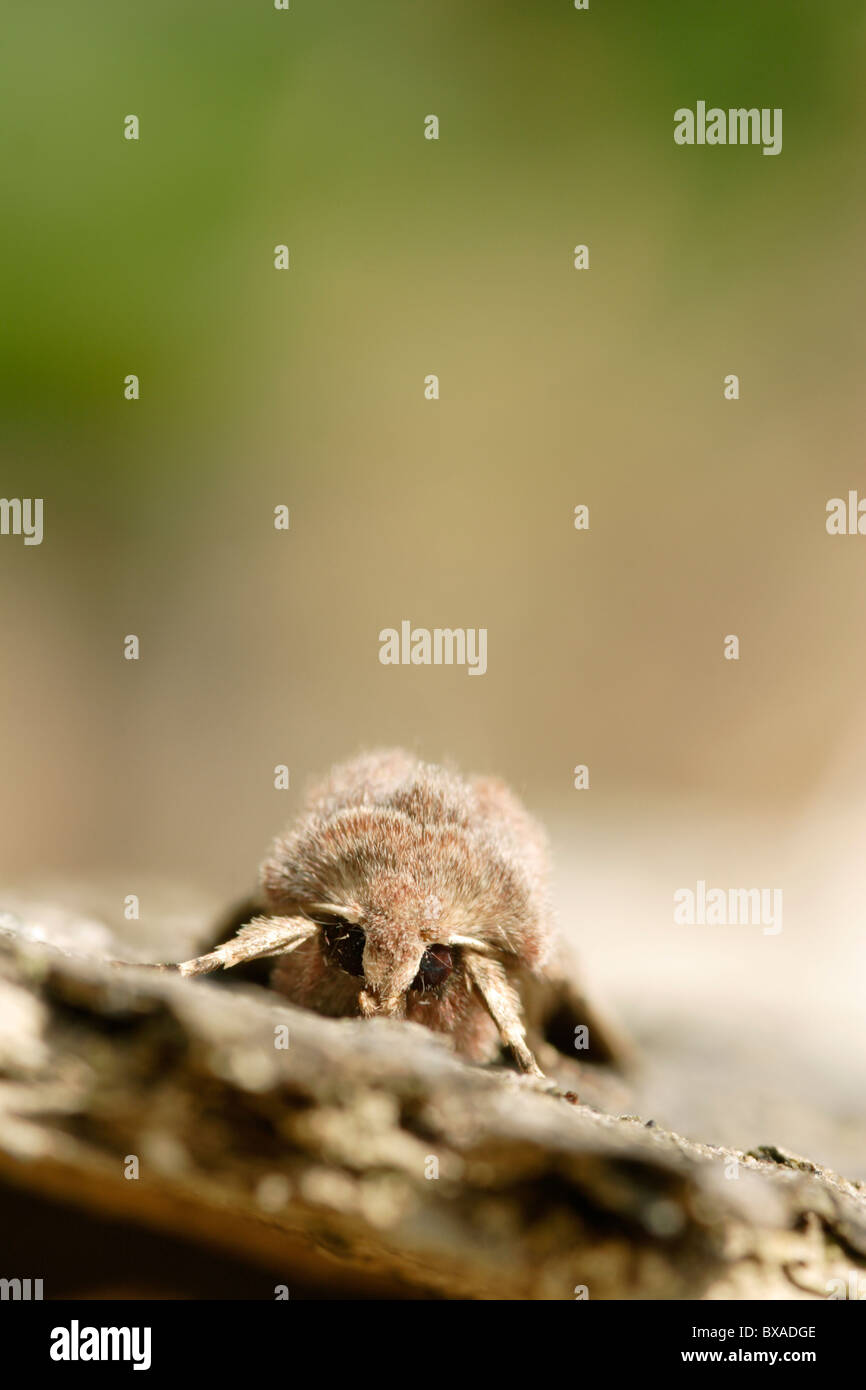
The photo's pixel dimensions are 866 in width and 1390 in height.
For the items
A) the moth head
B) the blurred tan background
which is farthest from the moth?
the blurred tan background

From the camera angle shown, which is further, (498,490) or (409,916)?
(498,490)

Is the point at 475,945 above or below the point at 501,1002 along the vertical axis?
above

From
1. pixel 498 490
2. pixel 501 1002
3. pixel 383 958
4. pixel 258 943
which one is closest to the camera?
pixel 383 958

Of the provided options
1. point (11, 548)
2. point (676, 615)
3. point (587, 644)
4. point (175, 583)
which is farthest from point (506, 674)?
point (11, 548)

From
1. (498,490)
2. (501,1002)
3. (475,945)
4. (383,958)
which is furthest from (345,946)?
(498,490)

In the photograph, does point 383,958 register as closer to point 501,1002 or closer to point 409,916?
point 409,916

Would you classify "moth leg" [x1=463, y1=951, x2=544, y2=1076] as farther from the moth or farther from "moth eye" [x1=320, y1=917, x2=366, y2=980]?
"moth eye" [x1=320, y1=917, x2=366, y2=980]
